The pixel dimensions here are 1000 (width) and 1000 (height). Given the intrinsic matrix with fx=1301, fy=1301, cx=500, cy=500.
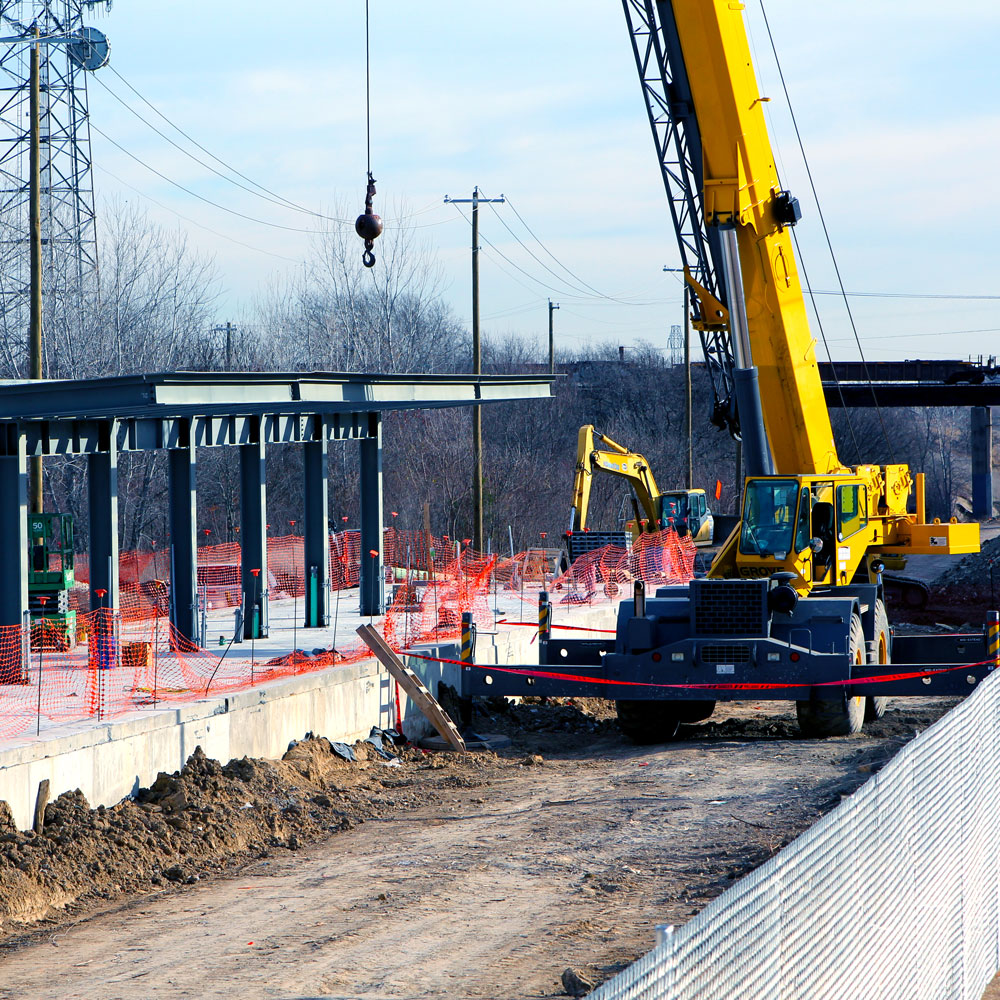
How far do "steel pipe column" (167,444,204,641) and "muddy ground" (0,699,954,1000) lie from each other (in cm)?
479

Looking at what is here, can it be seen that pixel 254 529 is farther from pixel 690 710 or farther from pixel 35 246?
pixel 690 710

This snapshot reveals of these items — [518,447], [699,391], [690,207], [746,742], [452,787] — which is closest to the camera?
[452,787]

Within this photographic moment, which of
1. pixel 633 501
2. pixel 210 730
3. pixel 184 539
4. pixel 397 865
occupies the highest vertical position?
pixel 633 501

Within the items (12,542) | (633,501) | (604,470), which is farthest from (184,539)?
(633,501)

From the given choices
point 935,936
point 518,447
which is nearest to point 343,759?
point 935,936

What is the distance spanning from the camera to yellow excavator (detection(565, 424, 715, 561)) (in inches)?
1266

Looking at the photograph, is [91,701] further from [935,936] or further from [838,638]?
[935,936]

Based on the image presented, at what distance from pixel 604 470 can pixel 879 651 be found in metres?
16.9

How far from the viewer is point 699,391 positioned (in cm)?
7956

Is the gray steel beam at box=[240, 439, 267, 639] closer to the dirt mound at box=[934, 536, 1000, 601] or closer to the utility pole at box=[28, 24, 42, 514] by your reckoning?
the utility pole at box=[28, 24, 42, 514]

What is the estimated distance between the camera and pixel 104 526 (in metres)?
17.7

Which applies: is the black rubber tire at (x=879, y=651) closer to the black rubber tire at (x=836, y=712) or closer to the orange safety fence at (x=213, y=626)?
the black rubber tire at (x=836, y=712)

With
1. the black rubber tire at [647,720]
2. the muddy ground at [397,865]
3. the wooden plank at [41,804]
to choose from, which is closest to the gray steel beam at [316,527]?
the muddy ground at [397,865]

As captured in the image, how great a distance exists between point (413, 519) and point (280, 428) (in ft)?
101
